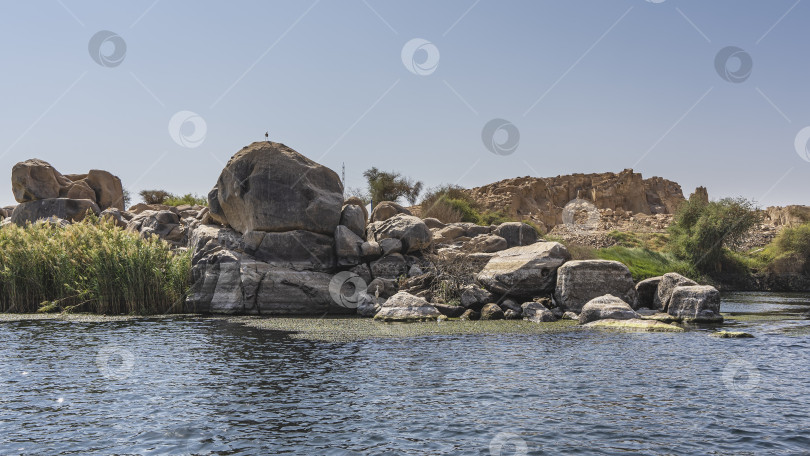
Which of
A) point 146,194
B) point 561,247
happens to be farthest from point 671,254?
point 146,194

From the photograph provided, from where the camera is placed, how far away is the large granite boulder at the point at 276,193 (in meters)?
31.9

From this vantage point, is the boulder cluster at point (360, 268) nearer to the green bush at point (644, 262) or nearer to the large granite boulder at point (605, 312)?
the large granite boulder at point (605, 312)

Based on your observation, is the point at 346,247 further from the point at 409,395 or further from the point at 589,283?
the point at 409,395

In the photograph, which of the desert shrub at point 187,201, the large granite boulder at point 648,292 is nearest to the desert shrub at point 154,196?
the desert shrub at point 187,201

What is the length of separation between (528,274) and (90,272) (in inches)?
796

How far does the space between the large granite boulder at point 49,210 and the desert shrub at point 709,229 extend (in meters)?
49.2

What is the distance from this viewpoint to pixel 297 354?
18.6 meters

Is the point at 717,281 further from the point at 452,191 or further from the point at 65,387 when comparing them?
the point at 65,387

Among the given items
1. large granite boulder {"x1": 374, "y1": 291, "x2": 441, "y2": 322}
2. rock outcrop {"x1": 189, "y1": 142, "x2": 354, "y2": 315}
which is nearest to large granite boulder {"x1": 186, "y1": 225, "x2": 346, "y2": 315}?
rock outcrop {"x1": 189, "y1": 142, "x2": 354, "y2": 315}

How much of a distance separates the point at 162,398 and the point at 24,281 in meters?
22.4

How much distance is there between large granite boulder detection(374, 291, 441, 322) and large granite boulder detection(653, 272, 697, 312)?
9569mm

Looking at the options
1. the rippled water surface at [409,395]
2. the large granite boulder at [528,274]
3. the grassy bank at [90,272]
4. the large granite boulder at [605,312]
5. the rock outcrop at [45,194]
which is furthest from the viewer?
the rock outcrop at [45,194]

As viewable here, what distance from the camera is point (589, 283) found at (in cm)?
2795

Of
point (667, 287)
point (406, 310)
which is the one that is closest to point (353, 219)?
point (406, 310)
